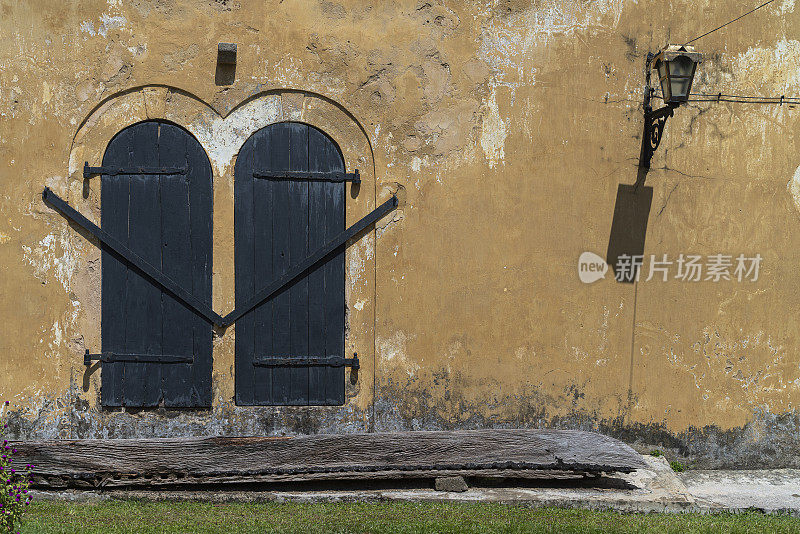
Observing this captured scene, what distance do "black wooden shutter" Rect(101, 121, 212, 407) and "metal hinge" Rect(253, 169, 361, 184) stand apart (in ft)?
1.64

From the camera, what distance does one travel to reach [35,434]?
5.75 m

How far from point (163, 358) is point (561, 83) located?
12.5 ft

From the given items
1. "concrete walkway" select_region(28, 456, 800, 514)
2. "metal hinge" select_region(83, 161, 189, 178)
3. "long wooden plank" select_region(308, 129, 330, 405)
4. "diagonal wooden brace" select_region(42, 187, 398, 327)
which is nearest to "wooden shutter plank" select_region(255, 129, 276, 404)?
"diagonal wooden brace" select_region(42, 187, 398, 327)

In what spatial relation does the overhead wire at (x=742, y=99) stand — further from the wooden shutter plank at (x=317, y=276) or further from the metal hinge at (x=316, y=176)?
the wooden shutter plank at (x=317, y=276)

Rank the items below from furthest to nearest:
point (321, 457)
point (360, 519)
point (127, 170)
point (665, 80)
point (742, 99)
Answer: point (742, 99) → point (127, 170) → point (665, 80) → point (321, 457) → point (360, 519)

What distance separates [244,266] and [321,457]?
158 centimetres

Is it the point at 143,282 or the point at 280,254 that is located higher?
the point at 280,254

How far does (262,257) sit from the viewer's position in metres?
5.85

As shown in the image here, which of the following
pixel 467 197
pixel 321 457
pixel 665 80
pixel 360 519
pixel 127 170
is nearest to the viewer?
pixel 360 519

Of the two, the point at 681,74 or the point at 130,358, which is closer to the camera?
the point at 681,74

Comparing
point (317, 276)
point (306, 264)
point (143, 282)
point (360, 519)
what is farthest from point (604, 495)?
point (143, 282)

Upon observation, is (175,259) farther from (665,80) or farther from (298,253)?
(665,80)

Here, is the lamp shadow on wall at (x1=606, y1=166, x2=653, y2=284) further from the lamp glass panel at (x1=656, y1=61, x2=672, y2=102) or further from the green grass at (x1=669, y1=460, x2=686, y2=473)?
the green grass at (x1=669, y1=460, x2=686, y2=473)

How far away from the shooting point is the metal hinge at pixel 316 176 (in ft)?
19.1
